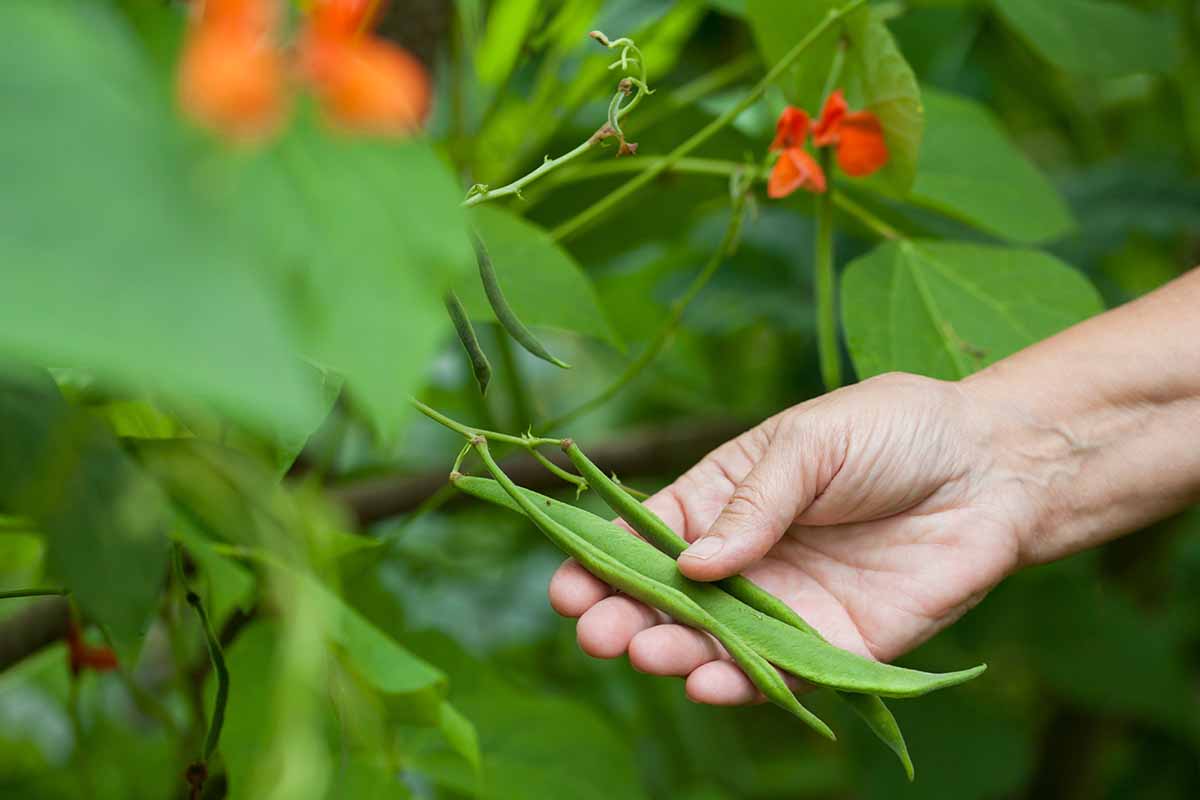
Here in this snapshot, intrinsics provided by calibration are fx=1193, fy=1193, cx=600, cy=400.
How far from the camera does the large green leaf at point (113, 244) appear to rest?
0.25m

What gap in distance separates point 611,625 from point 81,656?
1.33ft

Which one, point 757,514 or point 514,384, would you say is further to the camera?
point 514,384

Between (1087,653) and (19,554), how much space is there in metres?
1.47

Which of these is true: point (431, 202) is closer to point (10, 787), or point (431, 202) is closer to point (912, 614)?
point (912, 614)

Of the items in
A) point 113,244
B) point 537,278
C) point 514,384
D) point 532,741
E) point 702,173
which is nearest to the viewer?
point 113,244

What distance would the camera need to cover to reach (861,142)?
0.97 m

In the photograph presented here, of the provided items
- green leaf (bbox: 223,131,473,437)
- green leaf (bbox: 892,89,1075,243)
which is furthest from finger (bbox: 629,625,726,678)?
green leaf (bbox: 223,131,473,437)

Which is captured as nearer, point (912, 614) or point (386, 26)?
point (912, 614)

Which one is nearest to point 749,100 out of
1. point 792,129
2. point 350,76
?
point 792,129

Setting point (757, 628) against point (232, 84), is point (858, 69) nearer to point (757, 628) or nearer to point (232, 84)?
point (757, 628)

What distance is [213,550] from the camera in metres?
0.74

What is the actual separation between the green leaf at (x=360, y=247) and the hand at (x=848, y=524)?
0.51 meters

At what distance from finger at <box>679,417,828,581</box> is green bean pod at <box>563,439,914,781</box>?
0.06 feet

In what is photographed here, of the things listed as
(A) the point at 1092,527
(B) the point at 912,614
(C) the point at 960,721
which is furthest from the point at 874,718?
(C) the point at 960,721
